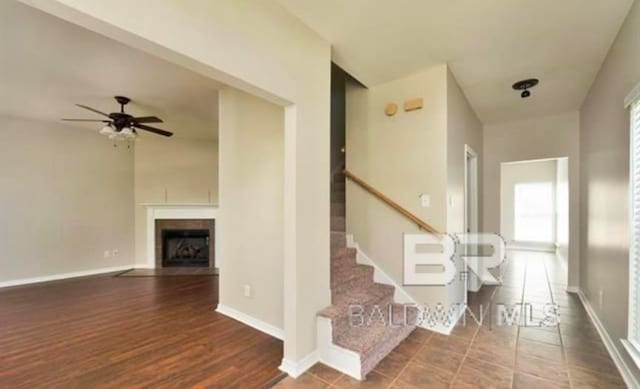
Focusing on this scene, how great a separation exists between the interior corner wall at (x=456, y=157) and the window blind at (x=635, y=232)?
1.28 meters

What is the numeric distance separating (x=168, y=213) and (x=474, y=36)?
19.3 feet

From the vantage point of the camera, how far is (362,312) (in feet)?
8.70

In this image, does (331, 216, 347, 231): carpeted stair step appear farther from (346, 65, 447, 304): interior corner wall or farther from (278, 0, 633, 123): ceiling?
(278, 0, 633, 123): ceiling

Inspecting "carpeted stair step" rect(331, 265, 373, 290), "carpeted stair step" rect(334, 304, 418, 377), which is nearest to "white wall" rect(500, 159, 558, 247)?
"carpeted stair step" rect(331, 265, 373, 290)

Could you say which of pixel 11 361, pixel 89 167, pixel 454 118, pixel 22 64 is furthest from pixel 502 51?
pixel 89 167

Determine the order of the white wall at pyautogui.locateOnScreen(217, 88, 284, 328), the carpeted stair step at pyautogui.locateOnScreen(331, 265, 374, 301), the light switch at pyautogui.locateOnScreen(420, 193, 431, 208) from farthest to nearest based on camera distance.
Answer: the light switch at pyautogui.locateOnScreen(420, 193, 431, 208) < the carpeted stair step at pyautogui.locateOnScreen(331, 265, 374, 301) < the white wall at pyautogui.locateOnScreen(217, 88, 284, 328)

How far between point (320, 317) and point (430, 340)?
3.78 feet

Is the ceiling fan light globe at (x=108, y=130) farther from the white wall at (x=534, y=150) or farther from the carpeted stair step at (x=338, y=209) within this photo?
the white wall at (x=534, y=150)

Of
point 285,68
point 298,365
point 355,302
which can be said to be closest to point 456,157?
point 355,302

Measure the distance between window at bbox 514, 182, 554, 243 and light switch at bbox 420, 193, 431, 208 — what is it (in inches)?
289

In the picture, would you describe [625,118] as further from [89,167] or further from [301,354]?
[89,167]

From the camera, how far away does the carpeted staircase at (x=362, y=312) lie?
7.41ft

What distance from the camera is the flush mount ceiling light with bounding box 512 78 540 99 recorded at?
10.6 ft

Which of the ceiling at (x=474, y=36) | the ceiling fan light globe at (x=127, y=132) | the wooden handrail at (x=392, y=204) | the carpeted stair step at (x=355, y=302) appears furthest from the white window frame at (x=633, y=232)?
the ceiling fan light globe at (x=127, y=132)
